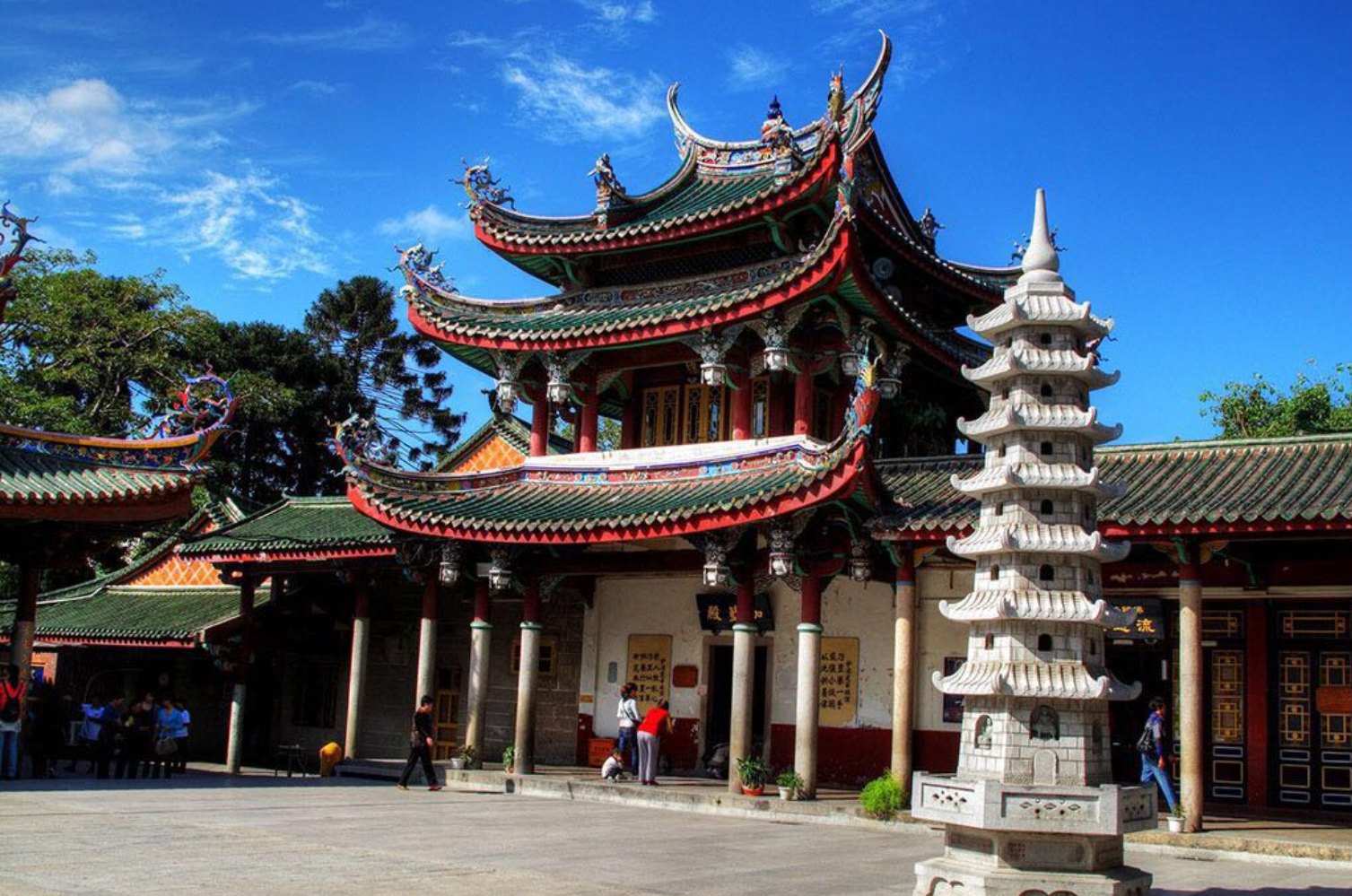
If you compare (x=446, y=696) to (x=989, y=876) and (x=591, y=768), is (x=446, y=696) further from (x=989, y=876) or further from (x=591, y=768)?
(x=989, y=876)

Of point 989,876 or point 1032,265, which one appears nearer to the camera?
point 989,876

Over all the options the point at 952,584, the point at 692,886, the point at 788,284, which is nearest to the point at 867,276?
the point at 788,284

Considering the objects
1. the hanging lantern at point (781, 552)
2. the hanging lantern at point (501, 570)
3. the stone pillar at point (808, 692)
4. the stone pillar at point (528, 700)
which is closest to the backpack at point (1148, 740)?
the stone pillar at point (808, 692)

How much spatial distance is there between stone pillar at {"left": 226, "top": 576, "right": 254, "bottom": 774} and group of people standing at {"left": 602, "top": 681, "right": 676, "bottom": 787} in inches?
261

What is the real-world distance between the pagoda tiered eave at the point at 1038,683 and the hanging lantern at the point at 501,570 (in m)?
10.2

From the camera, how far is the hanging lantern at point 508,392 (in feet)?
68.8

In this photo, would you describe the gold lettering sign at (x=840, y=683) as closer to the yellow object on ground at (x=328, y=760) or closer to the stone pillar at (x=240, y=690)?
the yellow object on ground at (x=328, y=760)

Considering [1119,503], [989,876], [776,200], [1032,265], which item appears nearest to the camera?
[989,876]

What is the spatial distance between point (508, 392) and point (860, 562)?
715cm

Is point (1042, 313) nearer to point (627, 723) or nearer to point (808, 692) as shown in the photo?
point (808, 692)

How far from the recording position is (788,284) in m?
17.6

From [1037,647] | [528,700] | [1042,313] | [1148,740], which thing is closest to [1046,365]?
[1042,313]

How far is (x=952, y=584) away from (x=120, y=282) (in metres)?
29.7

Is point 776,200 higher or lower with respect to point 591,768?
higher
